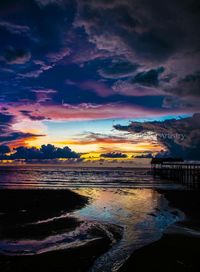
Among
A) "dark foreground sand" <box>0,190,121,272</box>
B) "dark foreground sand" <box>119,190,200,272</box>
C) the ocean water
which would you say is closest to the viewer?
"dark foreground sand" <box>119,190,200,272</box>

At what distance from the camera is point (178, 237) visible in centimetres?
1241

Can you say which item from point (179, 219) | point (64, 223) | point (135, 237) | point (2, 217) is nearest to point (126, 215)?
point (179, 219)

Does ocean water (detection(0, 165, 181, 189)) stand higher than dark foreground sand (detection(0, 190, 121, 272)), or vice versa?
dark foreground sand (detection(0, 190, 121, 272))

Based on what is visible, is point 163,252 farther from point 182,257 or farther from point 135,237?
point 135,237

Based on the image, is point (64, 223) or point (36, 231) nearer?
point (36, 231)

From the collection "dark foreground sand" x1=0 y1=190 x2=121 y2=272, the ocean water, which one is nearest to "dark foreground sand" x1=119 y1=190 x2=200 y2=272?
"dark foreground sand" x1=0 y1=190 x2=121 y2=272

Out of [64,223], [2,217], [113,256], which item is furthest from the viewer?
[2,217]

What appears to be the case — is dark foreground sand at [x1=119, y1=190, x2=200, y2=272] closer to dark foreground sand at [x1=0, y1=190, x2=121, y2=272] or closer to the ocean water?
dark foreground sand at [x1=0, y1=190, x2=121, y2=272]

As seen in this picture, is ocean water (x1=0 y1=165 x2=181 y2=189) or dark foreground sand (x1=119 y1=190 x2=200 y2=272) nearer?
dark foreground sand (x1=119 y1=190 x2=200 y2=272)

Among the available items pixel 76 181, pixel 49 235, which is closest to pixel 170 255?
pixel 49 235

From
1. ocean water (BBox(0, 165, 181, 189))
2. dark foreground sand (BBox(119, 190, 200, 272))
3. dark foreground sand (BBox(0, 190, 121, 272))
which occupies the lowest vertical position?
ocean water (BBox(0, 165, 181, 189))

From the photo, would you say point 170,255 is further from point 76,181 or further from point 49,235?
point 76,181

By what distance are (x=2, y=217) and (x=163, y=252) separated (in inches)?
428

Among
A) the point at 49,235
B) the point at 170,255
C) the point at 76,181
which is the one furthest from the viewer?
the point at 76,181
